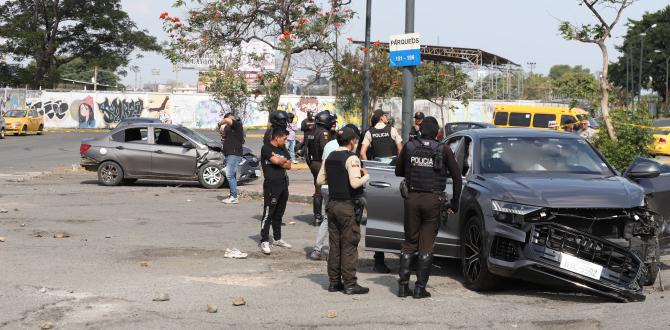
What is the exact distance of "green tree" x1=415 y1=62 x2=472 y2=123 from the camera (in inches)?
2042

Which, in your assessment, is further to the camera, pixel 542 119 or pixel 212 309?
pixel 542 119

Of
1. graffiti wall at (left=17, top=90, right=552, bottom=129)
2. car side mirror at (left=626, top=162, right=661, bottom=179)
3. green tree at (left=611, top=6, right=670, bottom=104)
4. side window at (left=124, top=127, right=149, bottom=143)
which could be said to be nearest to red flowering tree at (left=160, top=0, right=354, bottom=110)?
side window at (left=124, top=127, right=149, bottom=143)

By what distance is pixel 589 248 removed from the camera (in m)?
7.66

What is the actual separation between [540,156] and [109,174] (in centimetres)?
1315

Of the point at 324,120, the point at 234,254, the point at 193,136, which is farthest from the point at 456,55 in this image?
the point at 234,254

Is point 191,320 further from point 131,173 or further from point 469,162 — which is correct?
point 131,173

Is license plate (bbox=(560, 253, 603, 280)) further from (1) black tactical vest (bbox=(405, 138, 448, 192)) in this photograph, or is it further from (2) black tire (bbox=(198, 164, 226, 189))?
(2) black tire (bbox=(198, 164, 226, 189))

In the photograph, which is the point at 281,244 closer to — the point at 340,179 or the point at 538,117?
the point at 340,179

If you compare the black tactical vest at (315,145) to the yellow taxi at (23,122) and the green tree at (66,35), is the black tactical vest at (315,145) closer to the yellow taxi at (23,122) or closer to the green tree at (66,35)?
the yellow taxi at (23,122)

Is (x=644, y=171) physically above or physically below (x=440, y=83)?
below

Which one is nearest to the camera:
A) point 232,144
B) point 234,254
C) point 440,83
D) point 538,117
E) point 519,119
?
point 234,254

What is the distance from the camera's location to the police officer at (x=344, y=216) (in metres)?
8.33

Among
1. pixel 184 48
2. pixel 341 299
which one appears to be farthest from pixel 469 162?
pixel 184 48

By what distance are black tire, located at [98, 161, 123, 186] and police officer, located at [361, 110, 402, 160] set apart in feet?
29.3
